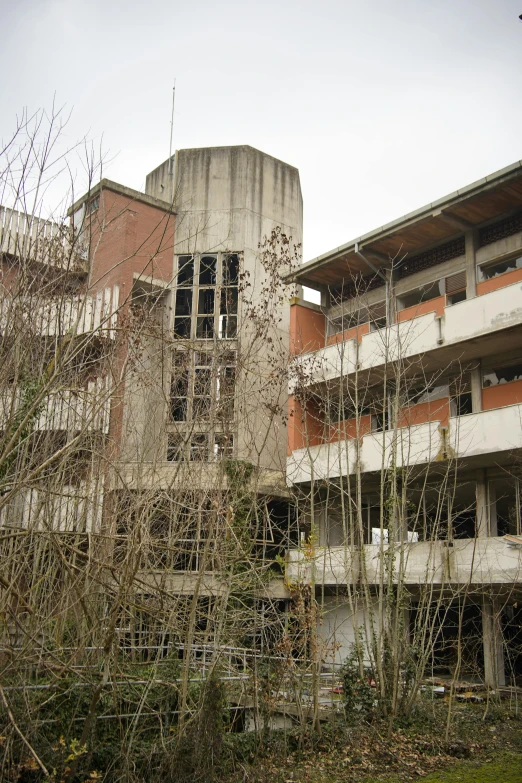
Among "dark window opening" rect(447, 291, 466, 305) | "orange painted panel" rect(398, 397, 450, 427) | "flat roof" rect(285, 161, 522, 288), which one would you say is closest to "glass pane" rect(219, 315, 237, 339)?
"flat roof" rect(285, 161, 522, 288)

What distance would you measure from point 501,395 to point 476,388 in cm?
76

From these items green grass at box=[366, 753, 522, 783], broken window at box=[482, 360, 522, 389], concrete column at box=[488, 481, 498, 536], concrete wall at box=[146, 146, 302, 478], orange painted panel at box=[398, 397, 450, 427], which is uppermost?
concrete wall at box=[146, 146, 302, 478]

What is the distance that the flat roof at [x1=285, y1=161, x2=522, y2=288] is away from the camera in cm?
2002

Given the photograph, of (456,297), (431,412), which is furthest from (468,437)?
(456,297)

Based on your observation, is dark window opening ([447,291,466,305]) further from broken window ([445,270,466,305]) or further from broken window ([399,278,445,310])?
broken window ([399,278,445,310])

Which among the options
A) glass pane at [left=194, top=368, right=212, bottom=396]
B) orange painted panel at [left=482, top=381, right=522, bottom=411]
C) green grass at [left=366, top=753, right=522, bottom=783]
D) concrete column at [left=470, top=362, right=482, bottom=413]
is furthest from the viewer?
concrete column at [left=470, top=362, right=482, bottom=413]

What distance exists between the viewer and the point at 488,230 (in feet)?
70.9

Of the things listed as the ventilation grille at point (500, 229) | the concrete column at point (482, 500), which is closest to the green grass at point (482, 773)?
the concrete column at point (482, 500)

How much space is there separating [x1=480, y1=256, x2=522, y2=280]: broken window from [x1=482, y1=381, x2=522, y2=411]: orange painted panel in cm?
324

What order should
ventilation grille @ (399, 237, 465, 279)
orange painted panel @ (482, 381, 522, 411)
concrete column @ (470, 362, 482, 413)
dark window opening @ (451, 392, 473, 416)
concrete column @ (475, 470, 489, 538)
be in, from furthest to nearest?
ventilation grille @ (399, 237, 465, 279) < dark window opening @ (451, 392, 473, 416) < concrete column @ (470, 362, 482, 413) < orange painted panel @ (482, 381, 522, 411) < concrete column @ (475, 470, 489, 538)

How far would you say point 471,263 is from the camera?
21.5 metres

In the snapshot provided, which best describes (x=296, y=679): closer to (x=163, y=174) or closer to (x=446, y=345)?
(x=446, y=345)

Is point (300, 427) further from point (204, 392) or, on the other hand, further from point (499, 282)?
point (204, 392)

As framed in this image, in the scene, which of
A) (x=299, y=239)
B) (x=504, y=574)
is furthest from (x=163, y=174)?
(x=504, y=574)
